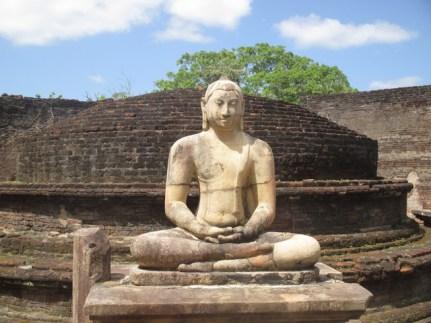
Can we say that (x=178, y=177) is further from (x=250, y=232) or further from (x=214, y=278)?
(x=214, y=278)

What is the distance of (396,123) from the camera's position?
58.9 feet

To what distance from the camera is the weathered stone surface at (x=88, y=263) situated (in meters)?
3.63

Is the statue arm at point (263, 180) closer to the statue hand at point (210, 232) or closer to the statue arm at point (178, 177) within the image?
the statue hand at point (210, 232)

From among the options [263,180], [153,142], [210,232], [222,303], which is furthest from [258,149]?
[153,142]

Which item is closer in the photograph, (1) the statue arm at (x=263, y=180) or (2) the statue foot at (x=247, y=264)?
(2) the statue foot at (x=247, y=264)

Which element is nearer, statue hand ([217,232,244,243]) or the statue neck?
statue hand ([217,232,244,243])

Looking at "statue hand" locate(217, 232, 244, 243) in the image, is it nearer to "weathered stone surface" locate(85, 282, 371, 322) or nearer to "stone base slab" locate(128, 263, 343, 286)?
"stone base slab" locate(128, 263, 343, 286)

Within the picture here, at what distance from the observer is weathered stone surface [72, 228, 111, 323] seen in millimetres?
3629

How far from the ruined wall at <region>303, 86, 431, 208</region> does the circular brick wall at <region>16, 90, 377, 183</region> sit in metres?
7.88

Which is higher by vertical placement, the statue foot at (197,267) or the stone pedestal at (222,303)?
the statue foot at (197,267)

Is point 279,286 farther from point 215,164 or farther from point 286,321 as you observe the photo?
point 215,164

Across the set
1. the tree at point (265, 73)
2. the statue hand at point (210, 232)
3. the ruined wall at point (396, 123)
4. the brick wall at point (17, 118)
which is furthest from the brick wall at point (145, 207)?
the tree at point (265, 73)

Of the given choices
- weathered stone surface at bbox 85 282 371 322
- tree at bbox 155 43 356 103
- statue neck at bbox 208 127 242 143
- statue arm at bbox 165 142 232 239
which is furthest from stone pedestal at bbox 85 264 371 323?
tree at bbox 155 43 356 103

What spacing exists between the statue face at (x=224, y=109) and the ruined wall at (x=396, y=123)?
1525 cm
